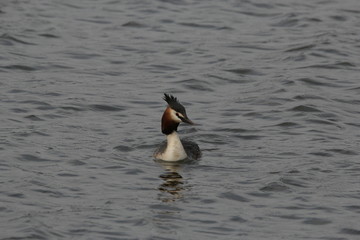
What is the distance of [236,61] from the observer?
2281 centimetres

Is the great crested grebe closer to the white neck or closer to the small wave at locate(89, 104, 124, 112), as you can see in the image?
the white neck

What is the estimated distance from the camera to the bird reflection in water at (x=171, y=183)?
14391 mm

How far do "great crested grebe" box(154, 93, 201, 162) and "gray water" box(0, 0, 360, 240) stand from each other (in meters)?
0.21

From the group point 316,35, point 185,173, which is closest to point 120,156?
point 185,173

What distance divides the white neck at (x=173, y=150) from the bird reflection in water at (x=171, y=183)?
0.09 m

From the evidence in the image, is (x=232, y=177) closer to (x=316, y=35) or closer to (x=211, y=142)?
(x=211, y=142)

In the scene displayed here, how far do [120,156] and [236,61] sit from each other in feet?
23.1

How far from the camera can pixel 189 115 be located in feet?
61.9

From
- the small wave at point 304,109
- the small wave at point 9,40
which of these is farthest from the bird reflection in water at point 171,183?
the small wave at point 9,40

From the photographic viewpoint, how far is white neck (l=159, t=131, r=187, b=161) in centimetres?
1628

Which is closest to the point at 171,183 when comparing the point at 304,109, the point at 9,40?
the point at 304,109

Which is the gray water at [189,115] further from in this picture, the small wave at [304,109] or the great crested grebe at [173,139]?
the great crested grebe at [173,139]

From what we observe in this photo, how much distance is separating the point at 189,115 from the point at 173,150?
266cm

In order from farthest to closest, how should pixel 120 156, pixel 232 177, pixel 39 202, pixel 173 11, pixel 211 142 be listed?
pixel 173 11 < pixel 211 142 < pixel 120 156 < pixel 232 177 < pixel 39 202
